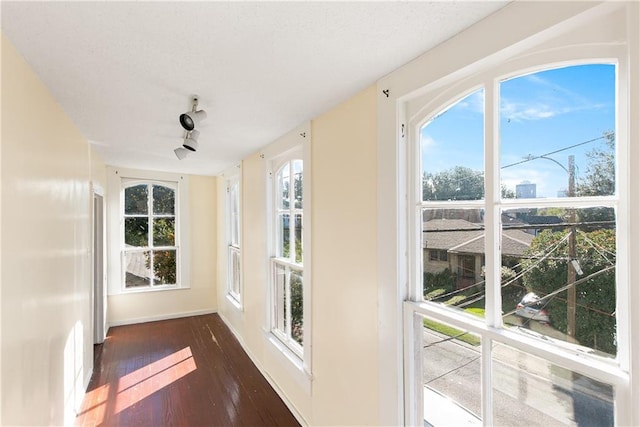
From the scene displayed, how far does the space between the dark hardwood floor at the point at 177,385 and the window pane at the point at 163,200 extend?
77.3 inches

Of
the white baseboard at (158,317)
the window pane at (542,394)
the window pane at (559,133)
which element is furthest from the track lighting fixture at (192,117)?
the white baseboard at (158,317)

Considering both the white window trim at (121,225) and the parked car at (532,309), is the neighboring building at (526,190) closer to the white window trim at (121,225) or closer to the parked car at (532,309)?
the parked car at (532,309)

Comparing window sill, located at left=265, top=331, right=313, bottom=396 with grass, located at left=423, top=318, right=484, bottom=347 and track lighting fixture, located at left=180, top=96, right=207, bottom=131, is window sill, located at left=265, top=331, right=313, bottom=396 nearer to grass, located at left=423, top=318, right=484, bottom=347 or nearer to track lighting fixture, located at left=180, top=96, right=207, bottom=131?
grass, located at left=423, top=318, right=484, bottom=347

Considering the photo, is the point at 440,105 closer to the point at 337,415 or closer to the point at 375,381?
the point at 375,381

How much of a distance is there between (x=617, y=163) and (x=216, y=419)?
122 inches

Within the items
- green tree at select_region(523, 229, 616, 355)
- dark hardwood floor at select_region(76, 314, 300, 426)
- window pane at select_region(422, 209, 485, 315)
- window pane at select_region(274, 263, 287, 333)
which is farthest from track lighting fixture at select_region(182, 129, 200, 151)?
dark hardwood floor at select_region(76, 314, 300, 426)

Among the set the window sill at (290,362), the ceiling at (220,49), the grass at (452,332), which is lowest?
the window sill at (290,362)

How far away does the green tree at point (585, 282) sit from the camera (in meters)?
0.94

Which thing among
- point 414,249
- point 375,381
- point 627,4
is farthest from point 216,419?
point 627,4

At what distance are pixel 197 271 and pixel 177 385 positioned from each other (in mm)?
2526

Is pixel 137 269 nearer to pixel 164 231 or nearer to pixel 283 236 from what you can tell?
pixel 164 231

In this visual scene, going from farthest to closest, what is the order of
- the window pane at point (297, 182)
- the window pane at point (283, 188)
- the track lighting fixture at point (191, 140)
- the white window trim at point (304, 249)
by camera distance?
the window pane at point (283, 188)
the window pane at point (297, 182)
the white window trim at point (304, 249)
the track lighting fixture at point (191, 140)

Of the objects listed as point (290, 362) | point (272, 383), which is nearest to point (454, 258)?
point (290, 362)

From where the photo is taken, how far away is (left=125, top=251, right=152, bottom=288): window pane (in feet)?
16.4
